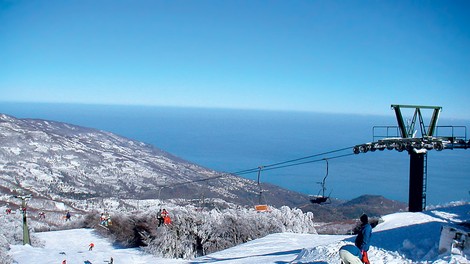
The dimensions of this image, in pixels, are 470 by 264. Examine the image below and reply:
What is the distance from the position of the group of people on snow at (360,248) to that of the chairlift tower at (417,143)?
6.71m

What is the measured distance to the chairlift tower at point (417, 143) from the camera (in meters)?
14.8

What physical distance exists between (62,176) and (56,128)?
53010 mm

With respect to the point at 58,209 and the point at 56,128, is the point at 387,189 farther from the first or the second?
the point at 56,128

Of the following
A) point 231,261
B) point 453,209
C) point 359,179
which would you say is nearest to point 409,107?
point 453,209

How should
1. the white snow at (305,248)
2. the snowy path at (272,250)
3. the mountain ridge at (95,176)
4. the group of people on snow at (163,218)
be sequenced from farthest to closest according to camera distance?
the mountain ridge at (95,176) → the group of people on snow at (163,218) → the snowy path at (272,250) → the white snow at (305,248)

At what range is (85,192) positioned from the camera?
220ft

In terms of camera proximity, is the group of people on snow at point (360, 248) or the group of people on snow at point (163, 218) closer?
the group of people on snow at point (360, 248)

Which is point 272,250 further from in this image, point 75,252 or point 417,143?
point 75,252

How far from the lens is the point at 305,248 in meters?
12.5

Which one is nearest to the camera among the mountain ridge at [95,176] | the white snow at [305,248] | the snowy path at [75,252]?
the white snow at [305,248]

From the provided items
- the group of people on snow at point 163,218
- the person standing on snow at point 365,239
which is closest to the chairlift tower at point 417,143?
the person standing on snow at point 365,239

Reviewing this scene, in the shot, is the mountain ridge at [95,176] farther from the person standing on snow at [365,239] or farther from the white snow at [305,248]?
the person standing on snow at [365,239]

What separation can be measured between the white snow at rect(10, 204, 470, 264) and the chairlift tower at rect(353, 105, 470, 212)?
3.38ft

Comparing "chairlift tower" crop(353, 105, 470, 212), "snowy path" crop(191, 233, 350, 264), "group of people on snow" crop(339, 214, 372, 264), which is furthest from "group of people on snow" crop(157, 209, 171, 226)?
"group of people on snow" crop(339, 214, 372, 264)
